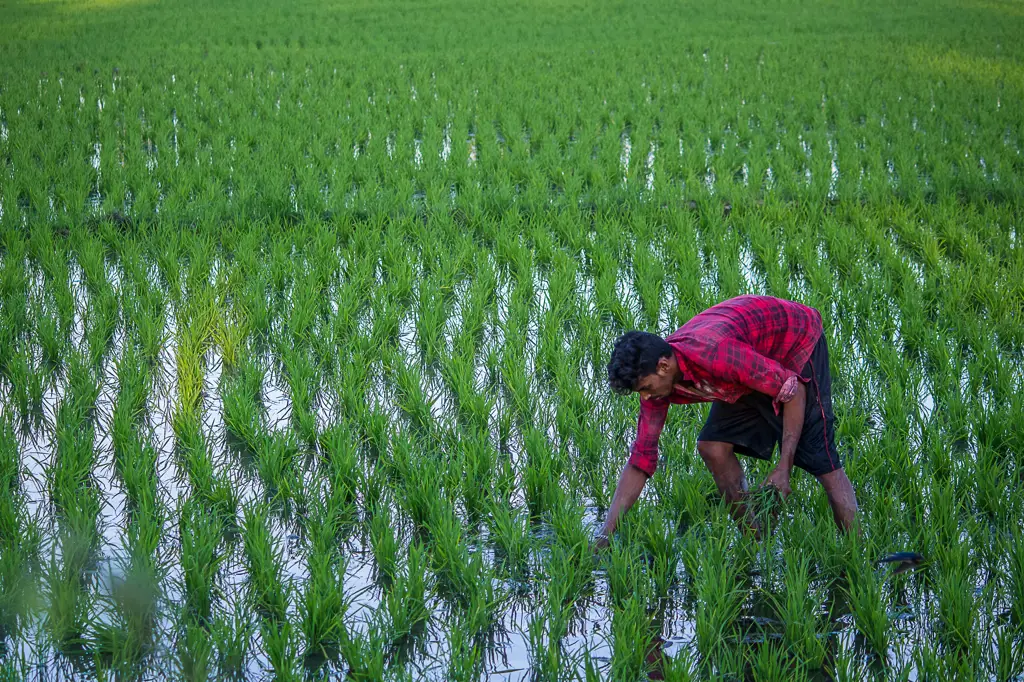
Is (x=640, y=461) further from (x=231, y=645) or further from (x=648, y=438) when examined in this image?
(x=231, y=645)

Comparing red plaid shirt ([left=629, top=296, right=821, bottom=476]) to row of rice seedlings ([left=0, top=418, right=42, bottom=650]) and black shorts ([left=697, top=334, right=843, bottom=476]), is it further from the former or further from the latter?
row of rice seedlings ([left=0, top=418, right=42, bottom=650])

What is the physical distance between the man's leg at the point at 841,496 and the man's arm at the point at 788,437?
0.17 m

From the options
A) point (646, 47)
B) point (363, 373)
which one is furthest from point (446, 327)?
point (646, 47)

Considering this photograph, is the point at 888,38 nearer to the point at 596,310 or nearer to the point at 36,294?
the point at 596,310

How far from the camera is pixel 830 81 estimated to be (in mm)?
9531

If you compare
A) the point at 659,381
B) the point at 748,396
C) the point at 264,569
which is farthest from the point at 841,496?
the point at 264,569

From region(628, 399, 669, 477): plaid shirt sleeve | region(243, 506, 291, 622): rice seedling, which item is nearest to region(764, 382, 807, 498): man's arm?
region(628, 399, 669, 477): plaid shirt sleeve

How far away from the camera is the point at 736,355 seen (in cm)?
231

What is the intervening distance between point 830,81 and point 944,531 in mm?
7735

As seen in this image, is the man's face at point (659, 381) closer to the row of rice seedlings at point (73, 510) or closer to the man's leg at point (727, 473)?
the man's leg at point (727, 473)

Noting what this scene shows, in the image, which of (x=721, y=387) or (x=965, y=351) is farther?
(x=965, y=351)

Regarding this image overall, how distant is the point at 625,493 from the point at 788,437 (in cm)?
42

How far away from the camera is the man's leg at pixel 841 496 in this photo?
100 inches

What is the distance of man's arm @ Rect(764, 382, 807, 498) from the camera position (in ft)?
7.90
